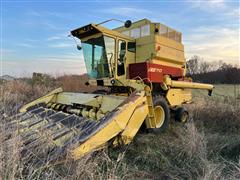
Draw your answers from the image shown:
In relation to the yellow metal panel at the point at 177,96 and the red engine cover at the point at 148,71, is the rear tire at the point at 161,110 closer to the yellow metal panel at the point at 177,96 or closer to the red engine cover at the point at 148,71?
the red engine cover at the point at 148,71

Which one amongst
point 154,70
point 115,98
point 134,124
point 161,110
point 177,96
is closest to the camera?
point 134,124

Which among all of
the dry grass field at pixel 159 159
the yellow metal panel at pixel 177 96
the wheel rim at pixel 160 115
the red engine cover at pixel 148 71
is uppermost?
the red engine cover at pixel 148 71

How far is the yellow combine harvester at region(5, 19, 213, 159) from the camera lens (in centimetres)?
378

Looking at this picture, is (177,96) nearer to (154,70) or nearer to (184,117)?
(184,117)

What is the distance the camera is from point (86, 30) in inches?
255

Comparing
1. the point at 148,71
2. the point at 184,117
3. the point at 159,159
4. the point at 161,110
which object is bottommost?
the point at 159,159

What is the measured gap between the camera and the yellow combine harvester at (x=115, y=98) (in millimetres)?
3775

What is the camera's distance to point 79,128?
399cm

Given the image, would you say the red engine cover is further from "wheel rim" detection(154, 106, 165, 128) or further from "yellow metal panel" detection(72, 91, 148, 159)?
"yellow metal panel" detection(72, 91, 148, 159)

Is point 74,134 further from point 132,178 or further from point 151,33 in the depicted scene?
point 151,33

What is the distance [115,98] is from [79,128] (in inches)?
43.5

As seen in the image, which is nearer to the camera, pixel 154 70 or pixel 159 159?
pixel 159 159

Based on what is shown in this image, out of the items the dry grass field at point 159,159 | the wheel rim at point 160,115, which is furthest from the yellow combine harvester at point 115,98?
the dry grass field at point 159,159

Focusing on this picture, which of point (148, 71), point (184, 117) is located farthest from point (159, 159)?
point (184, 117)
